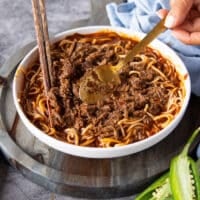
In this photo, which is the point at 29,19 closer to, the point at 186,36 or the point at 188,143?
the point at 186,36

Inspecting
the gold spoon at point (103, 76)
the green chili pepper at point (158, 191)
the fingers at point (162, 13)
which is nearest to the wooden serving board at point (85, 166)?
the green chili pepper at point (158, 191)

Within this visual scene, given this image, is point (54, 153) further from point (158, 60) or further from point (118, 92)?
point (158, 60)

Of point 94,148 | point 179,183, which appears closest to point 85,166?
point 94,148

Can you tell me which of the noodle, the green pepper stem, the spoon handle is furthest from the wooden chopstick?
the green pepper stem

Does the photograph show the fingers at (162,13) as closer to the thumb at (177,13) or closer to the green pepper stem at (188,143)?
the thumb at (177,13)

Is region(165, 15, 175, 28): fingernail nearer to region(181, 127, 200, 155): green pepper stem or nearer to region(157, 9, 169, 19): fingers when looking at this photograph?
region(157, 9, 169, 19): fingers

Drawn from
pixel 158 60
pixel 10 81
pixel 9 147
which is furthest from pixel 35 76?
pixel 158 60
